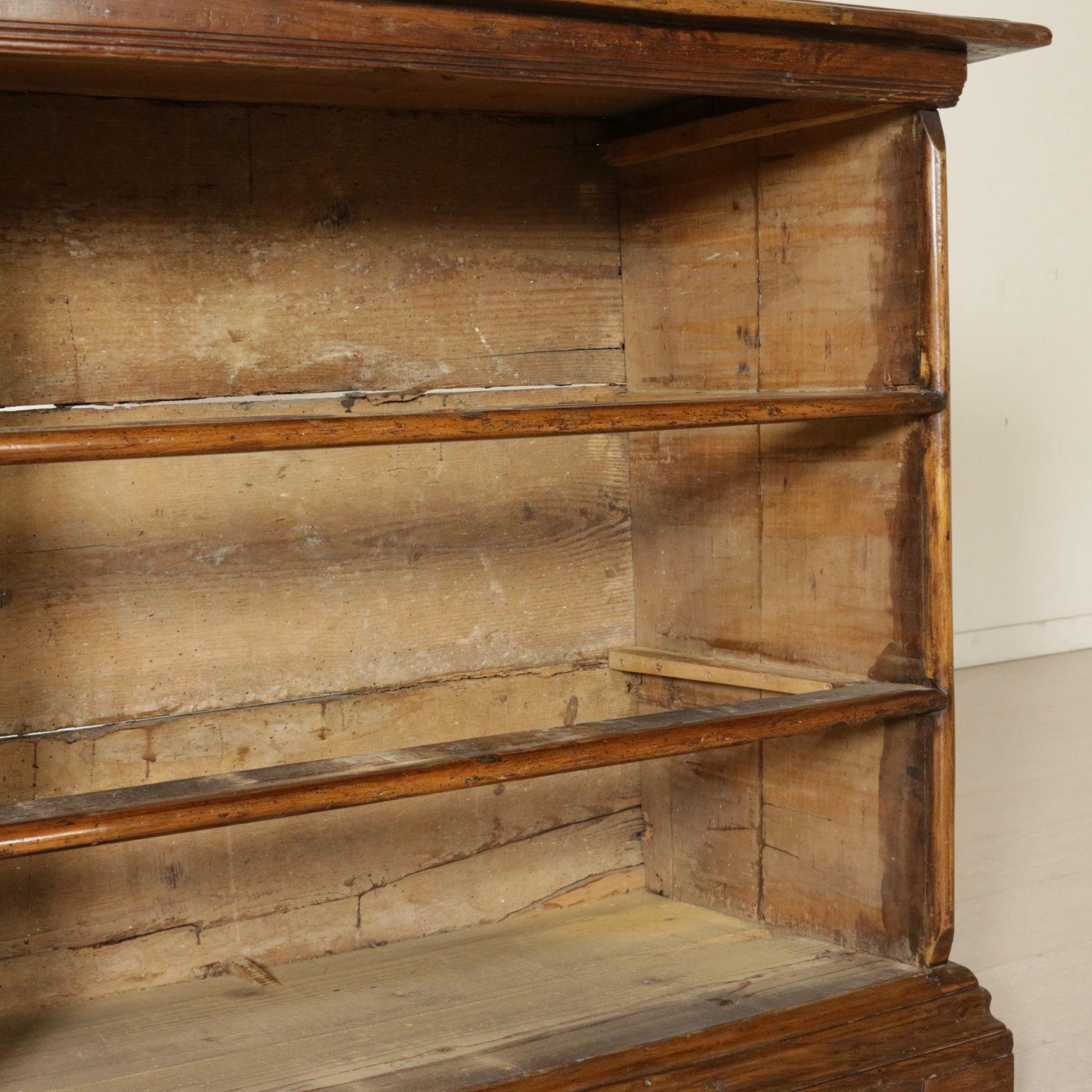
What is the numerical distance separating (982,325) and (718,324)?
2819 mm

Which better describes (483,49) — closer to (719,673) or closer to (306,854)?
(719,673)

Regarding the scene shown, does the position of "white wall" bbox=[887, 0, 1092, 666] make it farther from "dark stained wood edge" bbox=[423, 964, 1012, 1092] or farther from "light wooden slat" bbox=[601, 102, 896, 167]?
"dark stained wood edge" bbox=[423, 964, 1012, 1092]

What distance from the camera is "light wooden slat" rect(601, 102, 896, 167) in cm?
180

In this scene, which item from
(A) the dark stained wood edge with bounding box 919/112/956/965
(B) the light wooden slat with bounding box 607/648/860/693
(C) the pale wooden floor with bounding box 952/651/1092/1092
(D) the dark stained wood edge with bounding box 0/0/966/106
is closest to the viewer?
(D) the dark stained wood edge with bounding box 0/0/966/106

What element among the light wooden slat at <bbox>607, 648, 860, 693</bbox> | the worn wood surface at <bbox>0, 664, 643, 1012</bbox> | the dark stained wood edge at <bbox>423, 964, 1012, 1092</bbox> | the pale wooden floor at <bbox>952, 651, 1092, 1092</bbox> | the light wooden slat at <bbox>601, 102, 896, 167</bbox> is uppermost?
the light wooden slat at <bbox>601, 102, 896, 167</bbox>

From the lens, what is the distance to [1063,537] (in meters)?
4.87

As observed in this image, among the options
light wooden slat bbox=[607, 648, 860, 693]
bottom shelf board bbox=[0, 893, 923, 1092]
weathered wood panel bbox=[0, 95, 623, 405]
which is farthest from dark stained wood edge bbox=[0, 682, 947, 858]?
weathered wood panel bbox=[0, 95, 623, 405]

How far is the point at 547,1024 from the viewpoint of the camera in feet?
5.55

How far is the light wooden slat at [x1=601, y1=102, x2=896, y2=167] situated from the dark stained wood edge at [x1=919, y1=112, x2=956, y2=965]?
108 millimetres

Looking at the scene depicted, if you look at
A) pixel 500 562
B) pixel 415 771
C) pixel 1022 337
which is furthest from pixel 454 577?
pixel 1022 337

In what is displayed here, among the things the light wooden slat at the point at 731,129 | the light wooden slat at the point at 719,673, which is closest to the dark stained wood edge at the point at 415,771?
the light wooden slat at the point at 719,673

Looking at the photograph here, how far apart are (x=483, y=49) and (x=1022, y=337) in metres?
3.61

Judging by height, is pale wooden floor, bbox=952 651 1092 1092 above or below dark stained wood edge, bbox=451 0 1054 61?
below

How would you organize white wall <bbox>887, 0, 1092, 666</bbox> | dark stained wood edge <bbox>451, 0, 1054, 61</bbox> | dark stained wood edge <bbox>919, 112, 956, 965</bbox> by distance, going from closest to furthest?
dark stained wood edge <bbox>451, 0, 1054, 61</bbox> → dark stained wood edge <bbox>919, 112, 956, 965</bbox> → white wall <bbox>887, 0, 1092, 666</bbox>
